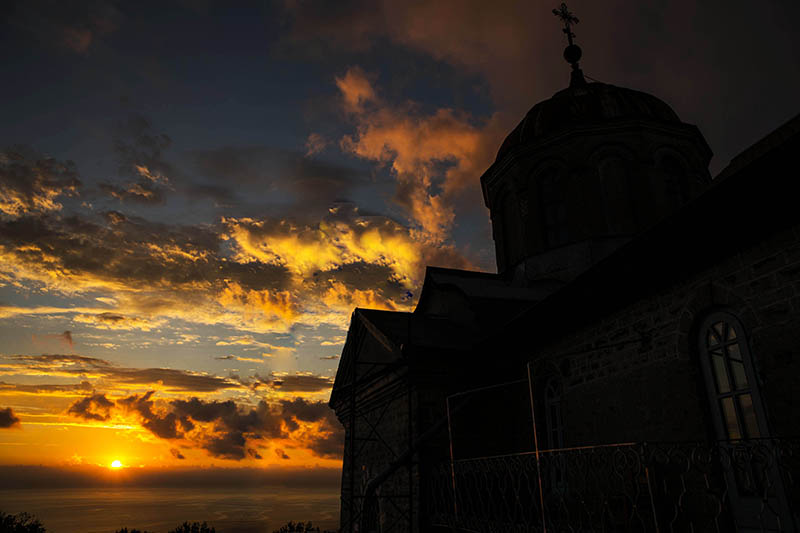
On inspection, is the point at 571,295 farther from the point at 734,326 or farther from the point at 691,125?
the point at 691,125

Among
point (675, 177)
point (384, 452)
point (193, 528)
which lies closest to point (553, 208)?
point (675, 177)

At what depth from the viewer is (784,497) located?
17.0ft

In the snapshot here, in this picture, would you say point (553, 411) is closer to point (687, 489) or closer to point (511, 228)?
point (687, 489)

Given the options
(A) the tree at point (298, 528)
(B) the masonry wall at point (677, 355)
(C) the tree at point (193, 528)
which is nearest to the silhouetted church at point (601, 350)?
(B) the masonry wall at point (677, 355)

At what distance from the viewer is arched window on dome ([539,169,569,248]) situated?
14922 mm

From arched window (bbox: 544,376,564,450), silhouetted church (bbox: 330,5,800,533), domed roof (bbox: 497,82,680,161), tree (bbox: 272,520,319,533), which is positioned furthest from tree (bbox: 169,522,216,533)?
domed roof (bbox: 497,82,680,161)

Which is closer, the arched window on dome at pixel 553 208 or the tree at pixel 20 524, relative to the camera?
the arched window on dome at pixel 553 208

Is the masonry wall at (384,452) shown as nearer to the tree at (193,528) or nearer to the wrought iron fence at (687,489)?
the wrought iron fence at (687,489)

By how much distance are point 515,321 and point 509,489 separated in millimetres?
3333

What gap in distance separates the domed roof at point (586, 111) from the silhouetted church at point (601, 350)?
0.07 meters

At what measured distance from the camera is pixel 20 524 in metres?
19.1

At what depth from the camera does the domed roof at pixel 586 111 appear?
15.1 m

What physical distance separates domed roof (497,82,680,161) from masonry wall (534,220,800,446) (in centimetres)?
866

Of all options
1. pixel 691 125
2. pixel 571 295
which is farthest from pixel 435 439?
pixel 691 125
